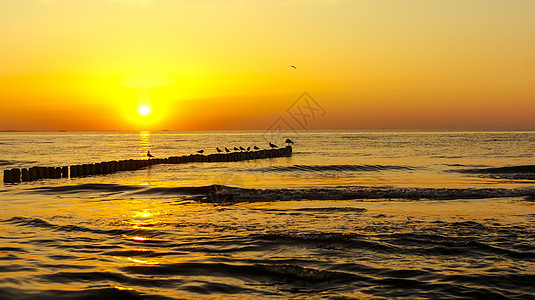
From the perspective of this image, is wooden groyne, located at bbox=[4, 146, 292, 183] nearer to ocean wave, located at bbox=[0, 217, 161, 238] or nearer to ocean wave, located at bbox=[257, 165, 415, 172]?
ocean wave, located at bbox=[257, 165, 415, 172]

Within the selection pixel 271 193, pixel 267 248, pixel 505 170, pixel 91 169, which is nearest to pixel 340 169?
pixel 505 170

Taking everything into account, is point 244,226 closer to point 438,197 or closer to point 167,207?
point 167,207

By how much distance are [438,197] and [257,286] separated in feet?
49.4

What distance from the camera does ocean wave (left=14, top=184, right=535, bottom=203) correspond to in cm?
2168

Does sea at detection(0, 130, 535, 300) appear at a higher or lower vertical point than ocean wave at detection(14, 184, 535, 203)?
higher

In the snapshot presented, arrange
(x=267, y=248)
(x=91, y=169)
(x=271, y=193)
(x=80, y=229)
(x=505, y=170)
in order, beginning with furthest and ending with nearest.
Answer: (x=505, y=170) < (x=91, y=169) < (x=271, y=193) < (x=80, y=229) < (x=267, y=248)

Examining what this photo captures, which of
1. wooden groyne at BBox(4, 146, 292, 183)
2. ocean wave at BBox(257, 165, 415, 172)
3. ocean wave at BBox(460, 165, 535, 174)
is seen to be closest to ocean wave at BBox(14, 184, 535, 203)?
wooden groyne at BBox(4, 146, 292, 183)

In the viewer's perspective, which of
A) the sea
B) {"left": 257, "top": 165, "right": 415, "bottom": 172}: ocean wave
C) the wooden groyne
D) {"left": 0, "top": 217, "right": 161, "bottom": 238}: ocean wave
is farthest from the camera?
{"left": 257, "top": 165, "right": 415, "bottom": 172}: ocean wave

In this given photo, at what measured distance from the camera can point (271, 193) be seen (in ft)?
75.5

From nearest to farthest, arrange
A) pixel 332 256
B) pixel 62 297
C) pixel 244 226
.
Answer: pixel 62 297
pixel 332 256
pixel 244 226

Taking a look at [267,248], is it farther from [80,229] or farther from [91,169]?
[91,169]

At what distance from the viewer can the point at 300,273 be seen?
929 centimetres

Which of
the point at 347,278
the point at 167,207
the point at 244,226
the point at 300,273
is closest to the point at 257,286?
the point at 300,273

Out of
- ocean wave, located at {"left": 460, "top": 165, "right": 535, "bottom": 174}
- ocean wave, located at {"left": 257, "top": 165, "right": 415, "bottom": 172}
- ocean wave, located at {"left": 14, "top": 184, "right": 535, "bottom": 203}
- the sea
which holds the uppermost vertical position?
the sea
